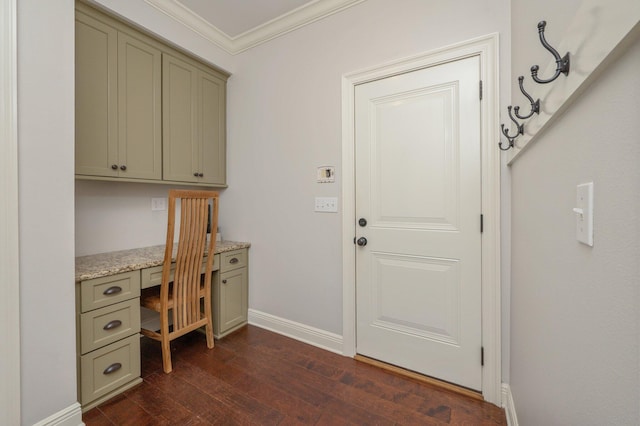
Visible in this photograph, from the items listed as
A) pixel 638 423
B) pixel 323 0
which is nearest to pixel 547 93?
pixel 638 423

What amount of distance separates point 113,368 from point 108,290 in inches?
19.5

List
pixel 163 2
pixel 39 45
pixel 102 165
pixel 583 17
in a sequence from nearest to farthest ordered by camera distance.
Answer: pixel 583 17 < pixel 39 45 < pixel 102 165 < pixel 163 2

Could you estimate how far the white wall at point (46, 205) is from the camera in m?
1.29

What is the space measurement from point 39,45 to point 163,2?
1210mm

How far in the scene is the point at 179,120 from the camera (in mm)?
2400

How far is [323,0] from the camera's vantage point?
218 centimetres

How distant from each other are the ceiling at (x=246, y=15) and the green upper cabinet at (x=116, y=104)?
460mm

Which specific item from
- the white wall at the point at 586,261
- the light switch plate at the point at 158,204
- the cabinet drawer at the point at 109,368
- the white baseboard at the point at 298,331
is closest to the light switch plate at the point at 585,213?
the white wall at the point at 586,261

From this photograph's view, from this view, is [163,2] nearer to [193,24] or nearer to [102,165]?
[193,24]

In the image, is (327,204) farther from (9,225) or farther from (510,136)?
(9,225)

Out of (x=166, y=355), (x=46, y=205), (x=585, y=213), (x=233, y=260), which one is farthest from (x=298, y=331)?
(x=585, y=213)

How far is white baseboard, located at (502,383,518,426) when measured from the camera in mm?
1366

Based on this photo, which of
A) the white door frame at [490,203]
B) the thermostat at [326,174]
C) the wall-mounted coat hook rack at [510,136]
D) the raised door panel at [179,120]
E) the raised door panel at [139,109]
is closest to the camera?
the wall-mounted coat hook rack at [510,136]

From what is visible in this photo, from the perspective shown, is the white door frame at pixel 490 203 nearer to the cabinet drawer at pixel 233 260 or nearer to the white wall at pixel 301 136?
the white wall at pixel 301 136
